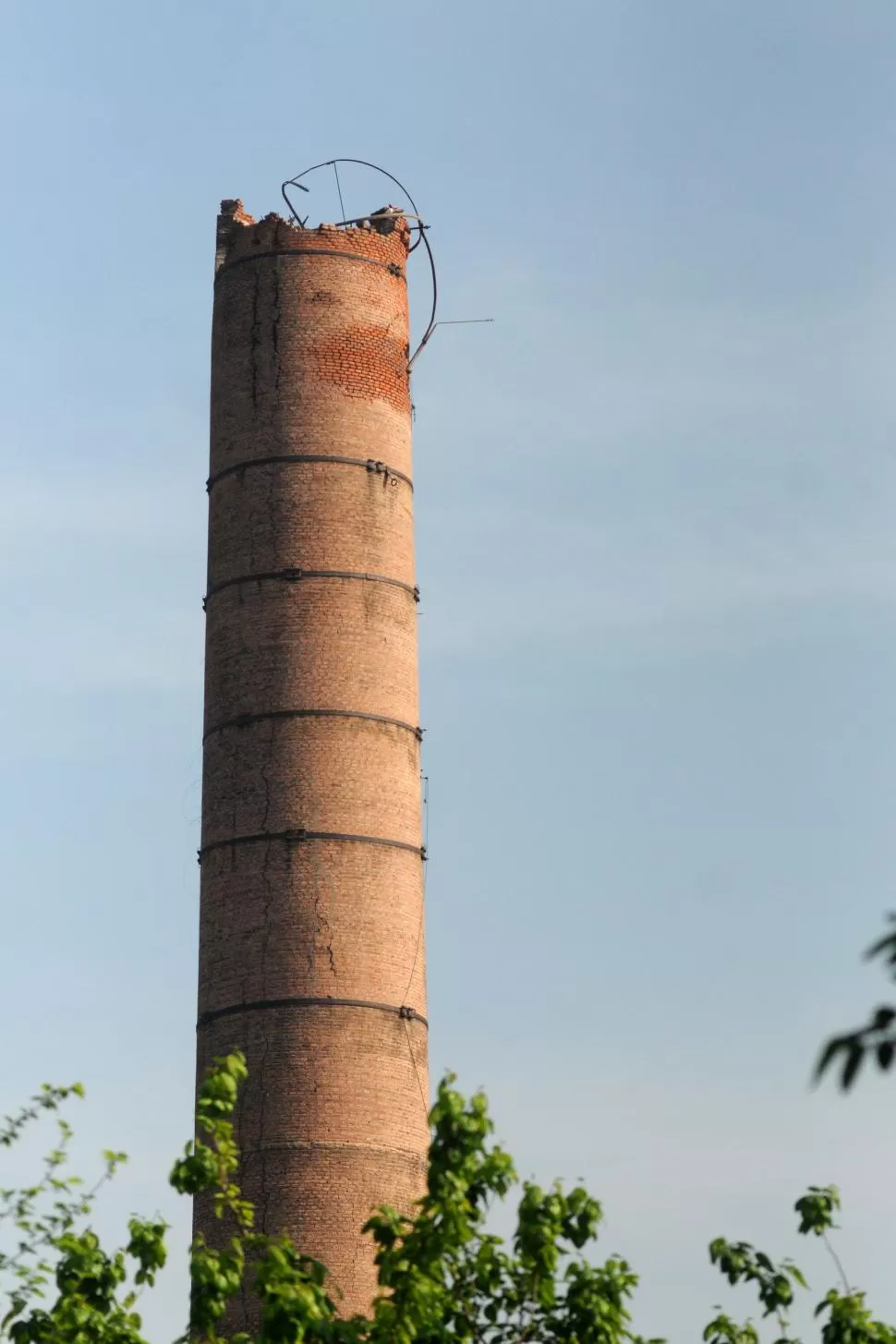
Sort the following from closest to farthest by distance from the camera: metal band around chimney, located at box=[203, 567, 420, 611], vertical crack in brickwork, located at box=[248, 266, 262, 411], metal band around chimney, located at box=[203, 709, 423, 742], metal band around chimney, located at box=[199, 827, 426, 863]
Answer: metal band around chimney, located at box=[199, 827, 426, 863], metal band around chimney, located at box=[203, 709, 423, 742], metal band around chimney, located at box=[203, 567, 420, 611], vertical crack in brickwork, located at box=[248, 266, 262, 411]

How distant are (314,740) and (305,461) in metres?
2.84

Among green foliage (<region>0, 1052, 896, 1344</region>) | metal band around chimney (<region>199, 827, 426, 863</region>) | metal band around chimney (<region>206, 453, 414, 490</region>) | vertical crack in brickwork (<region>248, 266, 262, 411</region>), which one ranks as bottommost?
green foliage (<region>0, 1052, 896, 1344</region>)

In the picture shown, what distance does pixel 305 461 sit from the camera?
23.5 metres

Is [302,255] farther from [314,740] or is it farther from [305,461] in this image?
[314,740]

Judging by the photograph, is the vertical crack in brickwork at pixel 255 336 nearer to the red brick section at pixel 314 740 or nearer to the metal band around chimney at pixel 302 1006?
the red brick section at pixel 314 740

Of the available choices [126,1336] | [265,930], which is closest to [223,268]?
[265,930]

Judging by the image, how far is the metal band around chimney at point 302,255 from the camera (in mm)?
24266

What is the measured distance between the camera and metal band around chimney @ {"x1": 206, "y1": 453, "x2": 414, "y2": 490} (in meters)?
23.5

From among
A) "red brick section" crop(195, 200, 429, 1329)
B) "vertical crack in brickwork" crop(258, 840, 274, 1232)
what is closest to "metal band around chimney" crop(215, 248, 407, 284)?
"red brick section" crop(195, 200, 429, 1329)

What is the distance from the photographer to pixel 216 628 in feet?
77.4

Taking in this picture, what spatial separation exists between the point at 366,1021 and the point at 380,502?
16.9 ft

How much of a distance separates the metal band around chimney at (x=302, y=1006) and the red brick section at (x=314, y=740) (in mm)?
27

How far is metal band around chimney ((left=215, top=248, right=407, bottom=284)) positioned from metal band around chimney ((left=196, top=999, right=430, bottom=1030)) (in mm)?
7532

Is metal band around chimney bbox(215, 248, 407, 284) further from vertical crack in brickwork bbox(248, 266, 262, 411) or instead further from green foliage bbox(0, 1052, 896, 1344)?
green foliage bbox(0, 1052, 896, 1344)
